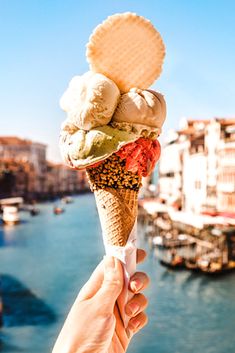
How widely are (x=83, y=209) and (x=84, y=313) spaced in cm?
3720

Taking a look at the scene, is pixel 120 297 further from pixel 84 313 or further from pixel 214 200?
pixel 214 200

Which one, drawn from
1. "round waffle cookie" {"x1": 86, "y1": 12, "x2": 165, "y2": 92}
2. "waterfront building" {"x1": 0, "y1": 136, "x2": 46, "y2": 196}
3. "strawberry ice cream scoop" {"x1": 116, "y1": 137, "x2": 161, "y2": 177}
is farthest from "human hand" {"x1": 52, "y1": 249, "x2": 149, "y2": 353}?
"waterfront building" {"x1": 0, "y1": 136, "x2": 46, "y2": 196}

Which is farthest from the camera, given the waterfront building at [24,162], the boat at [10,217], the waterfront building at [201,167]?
the waterfront building at [24,162]

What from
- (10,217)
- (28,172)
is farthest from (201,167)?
(28,172)

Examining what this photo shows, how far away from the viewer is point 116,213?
1.33 m

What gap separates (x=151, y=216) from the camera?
2380 cm

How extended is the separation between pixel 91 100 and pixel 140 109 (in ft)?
0.39

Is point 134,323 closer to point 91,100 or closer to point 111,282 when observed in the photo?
point 111,282

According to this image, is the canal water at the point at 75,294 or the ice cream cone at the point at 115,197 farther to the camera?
the canal water at the point at 75,294

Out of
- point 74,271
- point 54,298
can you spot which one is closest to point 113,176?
point 54,298

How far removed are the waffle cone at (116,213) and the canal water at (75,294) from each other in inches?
338

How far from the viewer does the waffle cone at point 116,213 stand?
1.33 meters

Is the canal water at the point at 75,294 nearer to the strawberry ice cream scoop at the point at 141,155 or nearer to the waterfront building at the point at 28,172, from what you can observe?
the strawberry ice cream scoop at the point at 141,155

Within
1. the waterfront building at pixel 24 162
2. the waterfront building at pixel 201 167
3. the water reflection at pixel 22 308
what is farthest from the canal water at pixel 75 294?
the waterfront building at pixel 24 162
